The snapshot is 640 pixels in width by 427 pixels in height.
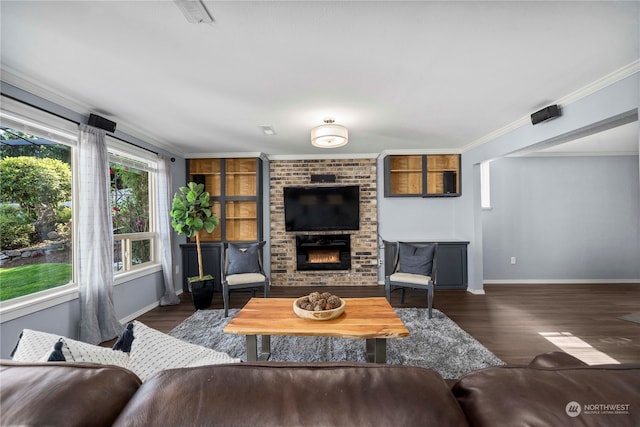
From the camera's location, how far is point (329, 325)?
181 centimetres

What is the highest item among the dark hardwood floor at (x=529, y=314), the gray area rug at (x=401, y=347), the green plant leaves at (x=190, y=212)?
the green plant leaves at (x=190, y=212)

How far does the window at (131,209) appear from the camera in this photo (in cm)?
313

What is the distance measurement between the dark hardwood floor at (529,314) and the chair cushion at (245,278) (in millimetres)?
473

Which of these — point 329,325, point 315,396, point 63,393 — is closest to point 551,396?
point 315,396

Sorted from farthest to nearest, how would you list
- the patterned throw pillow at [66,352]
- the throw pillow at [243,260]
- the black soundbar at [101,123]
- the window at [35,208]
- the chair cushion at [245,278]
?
the throw pillow at [243,260] < the chair cushion at [245,278] < the black soundbar at [101,123] < the window at [35,208] < the patterned throw pillow at [66,352]

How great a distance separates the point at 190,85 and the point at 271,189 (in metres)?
2.63

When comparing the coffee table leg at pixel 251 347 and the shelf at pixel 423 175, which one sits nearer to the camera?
the coffee table leg at pixel 251 347

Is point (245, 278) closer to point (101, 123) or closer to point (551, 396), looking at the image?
point (101, 123)

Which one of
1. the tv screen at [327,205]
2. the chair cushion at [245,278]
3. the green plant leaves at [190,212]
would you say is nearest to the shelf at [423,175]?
the tv screen at [327,205]

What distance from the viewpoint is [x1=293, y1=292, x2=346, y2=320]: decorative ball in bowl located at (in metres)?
1.86

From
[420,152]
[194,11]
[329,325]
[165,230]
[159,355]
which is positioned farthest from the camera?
[420,152]

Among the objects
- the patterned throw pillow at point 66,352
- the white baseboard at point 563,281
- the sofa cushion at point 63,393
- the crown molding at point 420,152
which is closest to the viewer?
the sofa cushion at point 63,393

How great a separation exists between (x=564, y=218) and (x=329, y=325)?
16.8 feet

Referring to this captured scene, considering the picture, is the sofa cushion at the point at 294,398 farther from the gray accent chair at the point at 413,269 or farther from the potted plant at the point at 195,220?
the potted plant at the point at 195,220
